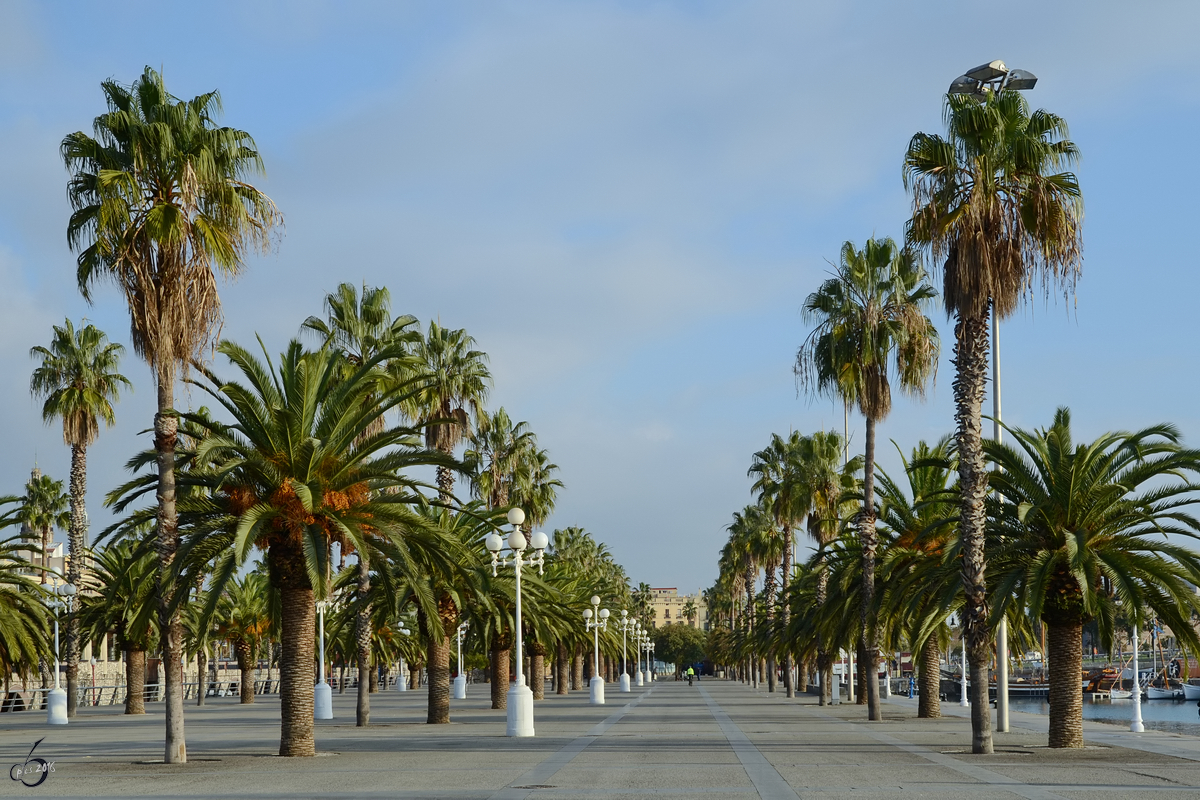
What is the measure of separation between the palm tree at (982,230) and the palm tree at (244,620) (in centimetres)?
4706

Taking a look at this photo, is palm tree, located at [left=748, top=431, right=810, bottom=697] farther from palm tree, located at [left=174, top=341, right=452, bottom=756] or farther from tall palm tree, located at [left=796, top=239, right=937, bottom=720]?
palm tree, located at [left=174, top=341, right=452, bottom=756]

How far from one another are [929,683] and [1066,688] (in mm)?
13757

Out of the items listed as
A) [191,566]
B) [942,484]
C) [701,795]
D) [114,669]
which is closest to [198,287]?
[191,566]

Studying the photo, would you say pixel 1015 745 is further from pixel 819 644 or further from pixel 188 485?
pixel 819 644

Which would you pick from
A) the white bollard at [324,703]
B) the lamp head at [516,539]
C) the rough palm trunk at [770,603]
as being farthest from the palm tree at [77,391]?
the rough palm trunk at [770,603]

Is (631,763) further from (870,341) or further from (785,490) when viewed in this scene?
(785,490)

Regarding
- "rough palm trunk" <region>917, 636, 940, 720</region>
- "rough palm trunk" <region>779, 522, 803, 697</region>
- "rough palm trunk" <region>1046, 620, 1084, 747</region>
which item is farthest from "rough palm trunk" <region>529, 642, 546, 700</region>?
"rough palm trunk" <region>1046, 620, 1084, 747</region>

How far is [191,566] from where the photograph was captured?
23375mm

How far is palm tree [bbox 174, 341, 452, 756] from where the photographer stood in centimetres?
2188

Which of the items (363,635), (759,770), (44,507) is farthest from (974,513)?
(44,507)

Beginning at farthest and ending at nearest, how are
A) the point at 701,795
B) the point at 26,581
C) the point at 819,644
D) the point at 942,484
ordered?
the point at 819,644
the point at 26,581
the point at 942,484
the point at 701,795

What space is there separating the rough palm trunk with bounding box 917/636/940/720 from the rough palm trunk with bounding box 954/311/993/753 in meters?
12.5

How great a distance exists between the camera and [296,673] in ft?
73.8

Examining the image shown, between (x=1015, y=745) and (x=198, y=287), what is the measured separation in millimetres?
18172
